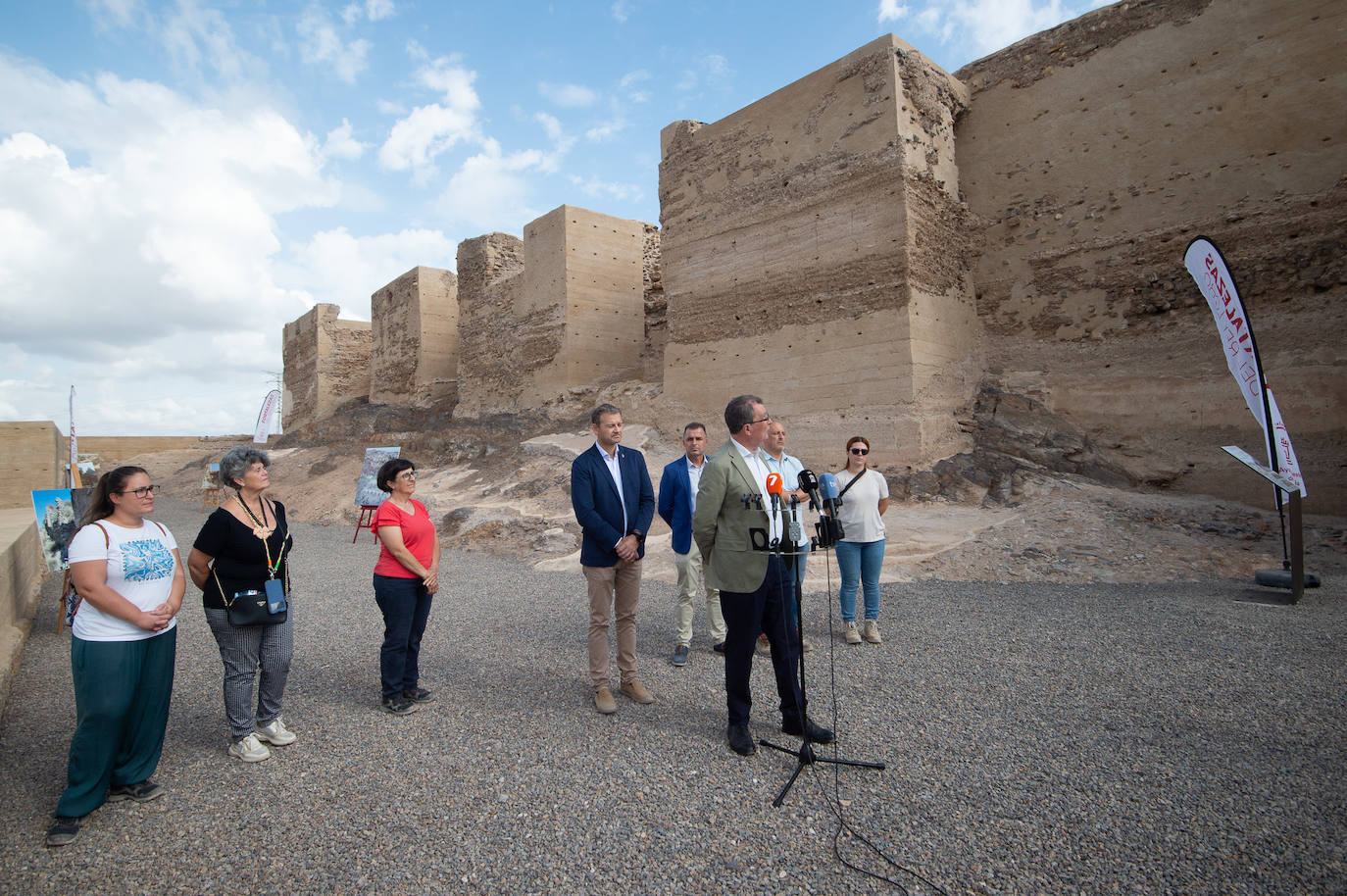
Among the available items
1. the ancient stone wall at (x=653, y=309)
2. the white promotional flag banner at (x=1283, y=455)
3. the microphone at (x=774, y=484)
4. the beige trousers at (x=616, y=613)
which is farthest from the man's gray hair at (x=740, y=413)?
the ancient stone wall at (x=653, y=309)

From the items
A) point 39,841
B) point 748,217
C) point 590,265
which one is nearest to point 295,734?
point 39,841

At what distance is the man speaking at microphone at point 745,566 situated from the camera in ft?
10.9

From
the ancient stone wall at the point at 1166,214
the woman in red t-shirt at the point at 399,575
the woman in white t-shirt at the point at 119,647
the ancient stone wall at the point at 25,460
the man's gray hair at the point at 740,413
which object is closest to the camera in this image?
the woman in white t-shirt at the point at 119,647

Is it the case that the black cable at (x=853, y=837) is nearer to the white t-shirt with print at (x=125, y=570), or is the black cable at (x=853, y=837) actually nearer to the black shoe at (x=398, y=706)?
the black shoe at (x=398, y=706)

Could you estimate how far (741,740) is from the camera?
3338 mm

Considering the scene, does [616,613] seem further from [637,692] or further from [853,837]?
[853,837]

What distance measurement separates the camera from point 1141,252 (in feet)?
33.4

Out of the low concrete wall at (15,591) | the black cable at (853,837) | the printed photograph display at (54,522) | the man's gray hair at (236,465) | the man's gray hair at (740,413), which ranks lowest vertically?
the black cable at (853,837)

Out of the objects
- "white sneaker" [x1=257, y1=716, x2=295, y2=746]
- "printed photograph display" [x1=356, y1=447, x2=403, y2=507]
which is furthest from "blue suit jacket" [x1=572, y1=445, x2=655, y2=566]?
"printed photograph display" [x1=356, y1=447, x2=403, y2=507]

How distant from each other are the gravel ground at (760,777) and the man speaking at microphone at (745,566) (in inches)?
10.4

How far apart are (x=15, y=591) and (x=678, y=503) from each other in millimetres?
6014

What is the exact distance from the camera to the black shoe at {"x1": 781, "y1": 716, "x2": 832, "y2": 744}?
336 cm

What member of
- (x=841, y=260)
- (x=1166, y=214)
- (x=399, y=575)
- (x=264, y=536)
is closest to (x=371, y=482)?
(x=841, y=260)

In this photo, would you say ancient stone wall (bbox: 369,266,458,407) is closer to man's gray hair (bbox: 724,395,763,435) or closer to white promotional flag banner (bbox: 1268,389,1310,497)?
man's gray hair (bbox: 724,395,763,435)
